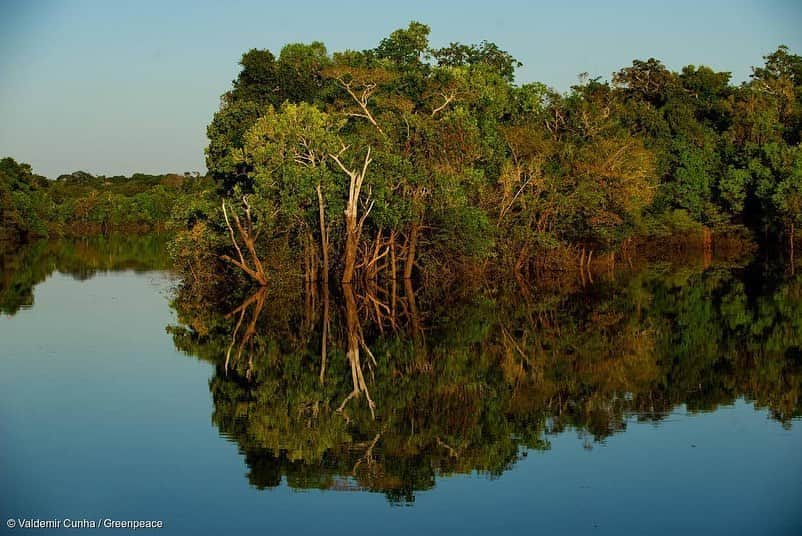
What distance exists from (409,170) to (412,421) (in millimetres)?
20559

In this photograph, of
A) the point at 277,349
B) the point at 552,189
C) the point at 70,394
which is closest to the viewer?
the point at 70,394

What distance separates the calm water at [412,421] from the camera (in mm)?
10359

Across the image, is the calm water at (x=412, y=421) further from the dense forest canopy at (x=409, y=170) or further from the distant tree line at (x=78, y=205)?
the distant tree line at (x=78, y=205)

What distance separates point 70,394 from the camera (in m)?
16.5

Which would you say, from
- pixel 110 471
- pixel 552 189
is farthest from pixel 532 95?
pixel 110 471

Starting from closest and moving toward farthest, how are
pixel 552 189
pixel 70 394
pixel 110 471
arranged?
pixel 110 471 → pixel 70 394 → pixel 552 189

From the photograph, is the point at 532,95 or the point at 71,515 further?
the point at 532,95

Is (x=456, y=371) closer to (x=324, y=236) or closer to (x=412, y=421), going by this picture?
(x=412, y=421)

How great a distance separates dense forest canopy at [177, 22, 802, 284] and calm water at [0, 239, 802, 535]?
719 cm

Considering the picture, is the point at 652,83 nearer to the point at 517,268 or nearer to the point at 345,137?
the point at 517,268

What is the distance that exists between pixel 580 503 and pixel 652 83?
60224 millimetres

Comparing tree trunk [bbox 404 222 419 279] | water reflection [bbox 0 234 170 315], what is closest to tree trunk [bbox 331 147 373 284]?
tree trunk [bbox 404 222 419 279]

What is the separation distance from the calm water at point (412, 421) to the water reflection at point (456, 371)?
6cm

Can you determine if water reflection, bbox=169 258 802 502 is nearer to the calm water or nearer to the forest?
the calm water
